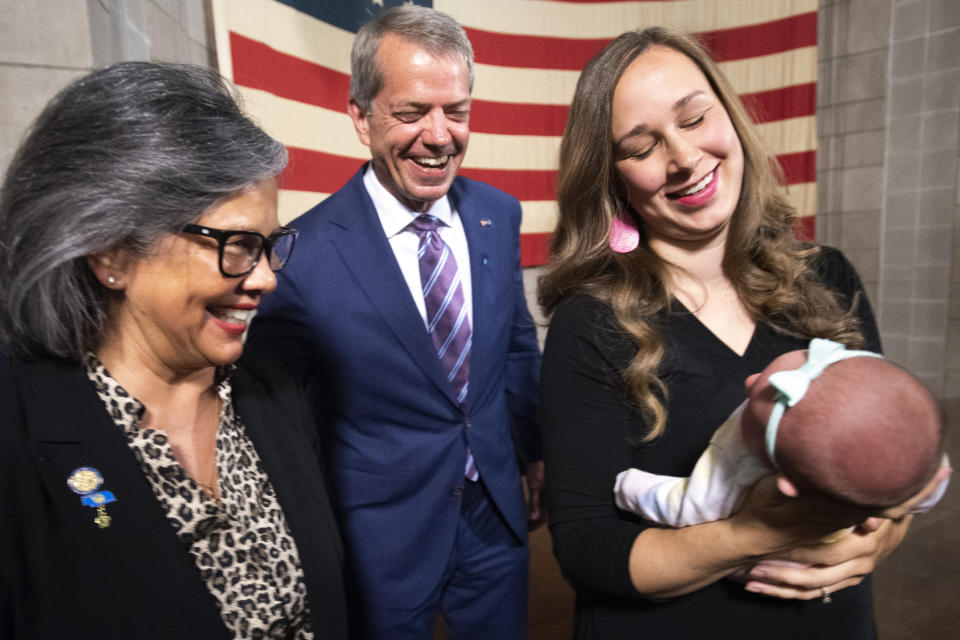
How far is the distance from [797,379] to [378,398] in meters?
1.20

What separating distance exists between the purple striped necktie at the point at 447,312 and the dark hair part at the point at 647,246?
60cm

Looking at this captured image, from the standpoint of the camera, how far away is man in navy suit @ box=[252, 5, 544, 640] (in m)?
1.77

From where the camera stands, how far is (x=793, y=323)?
120 centimetres

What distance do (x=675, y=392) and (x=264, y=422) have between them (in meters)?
0.75

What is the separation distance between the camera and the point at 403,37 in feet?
6.09

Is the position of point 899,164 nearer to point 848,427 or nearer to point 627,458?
point 627,458

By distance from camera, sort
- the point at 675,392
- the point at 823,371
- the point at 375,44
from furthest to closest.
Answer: the point at 375,44 < the point at 675,392 < the point at 823,371

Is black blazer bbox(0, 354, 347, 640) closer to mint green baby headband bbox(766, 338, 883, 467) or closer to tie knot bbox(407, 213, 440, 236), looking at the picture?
mint green baby headband bbox(766, 338, 883, 467)

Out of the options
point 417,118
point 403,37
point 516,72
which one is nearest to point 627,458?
point 417,118

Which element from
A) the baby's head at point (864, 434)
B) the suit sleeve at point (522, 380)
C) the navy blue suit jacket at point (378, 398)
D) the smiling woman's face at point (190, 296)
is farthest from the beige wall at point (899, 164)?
the baby's head at point (864, 434)

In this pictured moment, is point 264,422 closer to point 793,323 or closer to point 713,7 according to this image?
point 793,323

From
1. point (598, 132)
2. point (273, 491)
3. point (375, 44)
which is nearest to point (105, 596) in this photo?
point (273, 491)

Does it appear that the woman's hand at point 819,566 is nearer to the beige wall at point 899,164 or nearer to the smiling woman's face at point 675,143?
the smiling woman's face at point 675,143

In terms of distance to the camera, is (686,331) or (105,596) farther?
(686,331)
